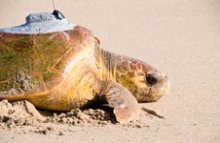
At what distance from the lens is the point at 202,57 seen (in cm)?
697

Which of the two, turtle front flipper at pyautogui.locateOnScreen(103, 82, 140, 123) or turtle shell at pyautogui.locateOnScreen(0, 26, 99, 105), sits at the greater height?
turtle shell at pyautogui.locateOnScreen(0, 26, 99, 105)

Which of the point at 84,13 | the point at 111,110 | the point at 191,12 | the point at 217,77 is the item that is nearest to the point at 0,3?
the point at 84,13

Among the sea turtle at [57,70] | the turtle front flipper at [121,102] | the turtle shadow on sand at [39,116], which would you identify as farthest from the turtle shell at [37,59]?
the turtle front flipper at [121,102]

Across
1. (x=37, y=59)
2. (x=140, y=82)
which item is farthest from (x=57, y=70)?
(x=140, y=82)

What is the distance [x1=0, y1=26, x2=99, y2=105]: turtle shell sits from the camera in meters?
4.56

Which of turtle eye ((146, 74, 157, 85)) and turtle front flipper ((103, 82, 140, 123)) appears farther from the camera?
turtle eye ((146, 74, 157, 85))

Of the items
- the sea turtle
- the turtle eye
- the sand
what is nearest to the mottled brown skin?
the sea turtle

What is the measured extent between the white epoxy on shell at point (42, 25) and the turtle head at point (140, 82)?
2.01ft

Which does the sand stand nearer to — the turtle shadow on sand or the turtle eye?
the turtle shadow on sand

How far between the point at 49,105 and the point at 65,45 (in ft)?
1.69

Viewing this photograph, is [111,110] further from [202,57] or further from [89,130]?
[202,57]

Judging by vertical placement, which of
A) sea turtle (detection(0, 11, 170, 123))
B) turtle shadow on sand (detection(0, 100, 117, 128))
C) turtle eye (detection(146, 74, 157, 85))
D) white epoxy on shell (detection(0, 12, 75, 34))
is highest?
white epoxy on shell (detection(0, 12, 75, 34))

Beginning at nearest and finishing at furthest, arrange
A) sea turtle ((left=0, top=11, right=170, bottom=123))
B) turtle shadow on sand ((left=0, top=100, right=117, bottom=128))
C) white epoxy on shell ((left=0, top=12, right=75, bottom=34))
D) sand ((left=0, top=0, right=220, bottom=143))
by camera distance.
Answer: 1. sand ((left=0, top=0, right=220, bottom=143))
2. turtle shadow on sand ((left=0, top=100, right=117, bottom=128))
3. sea turtle ((left=0, top=11, right=170, bottom=123))
4. white epoxy on shell ((left=0, top=12, right=75, bottom=34))

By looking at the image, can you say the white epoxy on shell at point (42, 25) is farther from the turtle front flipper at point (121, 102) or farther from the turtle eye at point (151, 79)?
the turtle eye at point (151, 79)
